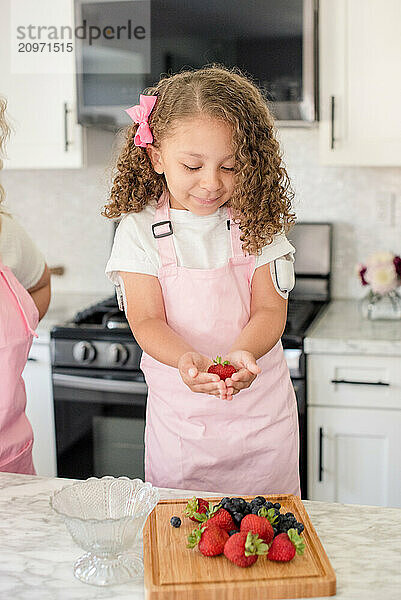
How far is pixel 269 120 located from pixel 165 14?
3.65 feet

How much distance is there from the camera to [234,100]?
1434mm

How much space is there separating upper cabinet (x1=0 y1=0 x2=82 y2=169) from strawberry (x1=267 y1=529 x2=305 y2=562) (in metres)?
1.93

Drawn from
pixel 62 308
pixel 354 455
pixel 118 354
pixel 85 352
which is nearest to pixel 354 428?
pixel 354 455

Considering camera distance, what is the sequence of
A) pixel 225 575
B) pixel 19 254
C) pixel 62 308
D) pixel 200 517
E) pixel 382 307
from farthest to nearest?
1. pixel 62 308
2. pixel 382 307
3. pixel 19 254
4. pixel 200 517
5. pixel 225 575

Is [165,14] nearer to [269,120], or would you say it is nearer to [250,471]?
[269,120]

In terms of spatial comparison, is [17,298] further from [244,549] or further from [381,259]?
[381,259]

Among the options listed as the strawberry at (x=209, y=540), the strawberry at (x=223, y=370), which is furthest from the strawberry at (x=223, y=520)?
the strawberry at (x=223, y=370)

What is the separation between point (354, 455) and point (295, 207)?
1.00 m

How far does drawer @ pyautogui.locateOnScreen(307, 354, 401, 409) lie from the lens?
2285mm

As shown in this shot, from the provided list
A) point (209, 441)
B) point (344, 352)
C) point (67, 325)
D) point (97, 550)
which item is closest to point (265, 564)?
point (97, 550)

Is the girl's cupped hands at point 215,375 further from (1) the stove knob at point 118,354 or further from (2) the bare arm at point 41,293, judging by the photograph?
(1) the stove knob at point 118,354

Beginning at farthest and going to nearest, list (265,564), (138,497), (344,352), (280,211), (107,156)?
(107,156)
(344,352)
(280,211)
(138,497)
(265,564)

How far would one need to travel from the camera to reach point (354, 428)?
7.70 feet

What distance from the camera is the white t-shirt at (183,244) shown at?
1530mm
